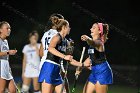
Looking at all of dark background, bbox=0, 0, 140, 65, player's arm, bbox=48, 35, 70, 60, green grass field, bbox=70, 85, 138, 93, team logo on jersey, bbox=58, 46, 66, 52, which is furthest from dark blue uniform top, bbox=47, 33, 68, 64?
dark background, bbox=0, 0, 140, 65

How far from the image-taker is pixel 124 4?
2311 cm

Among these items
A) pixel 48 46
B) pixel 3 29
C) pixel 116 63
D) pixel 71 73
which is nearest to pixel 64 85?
pixel 48 46

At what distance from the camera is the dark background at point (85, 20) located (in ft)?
69.2

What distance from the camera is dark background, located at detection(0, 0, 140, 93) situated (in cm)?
2109

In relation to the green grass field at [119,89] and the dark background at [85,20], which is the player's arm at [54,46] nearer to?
the green grass field at [119,89]

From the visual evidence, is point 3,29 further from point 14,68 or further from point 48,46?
point 14,68

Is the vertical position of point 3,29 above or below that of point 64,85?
above

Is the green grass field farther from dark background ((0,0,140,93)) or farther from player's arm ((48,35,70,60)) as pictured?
player's arm ((48,35,70,60))

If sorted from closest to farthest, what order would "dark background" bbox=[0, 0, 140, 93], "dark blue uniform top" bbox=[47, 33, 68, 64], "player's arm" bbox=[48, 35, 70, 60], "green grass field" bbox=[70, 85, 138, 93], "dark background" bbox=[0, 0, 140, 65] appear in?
1. "player's arm" bbox=[48, 35, 70, 60]
2. "dark blue uniform top" bbox=[47, 33, 68, 64]
3. "green grass field" bbox=[70, 85, 138, 93]
4. "dark background" bbox=[0, 0, 140, 93]
5. "dark background" bbox=[0, 0, 140, 65]

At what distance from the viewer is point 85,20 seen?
22125 mm

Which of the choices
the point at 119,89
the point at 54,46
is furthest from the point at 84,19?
the point at 54,46

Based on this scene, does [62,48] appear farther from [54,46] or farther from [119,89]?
[119,89]

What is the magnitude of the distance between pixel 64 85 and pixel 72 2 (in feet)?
44.5

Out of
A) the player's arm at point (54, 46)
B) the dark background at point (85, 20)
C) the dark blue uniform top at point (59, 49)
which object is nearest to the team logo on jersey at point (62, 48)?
the dark blue uniform top at point (59, 49)
